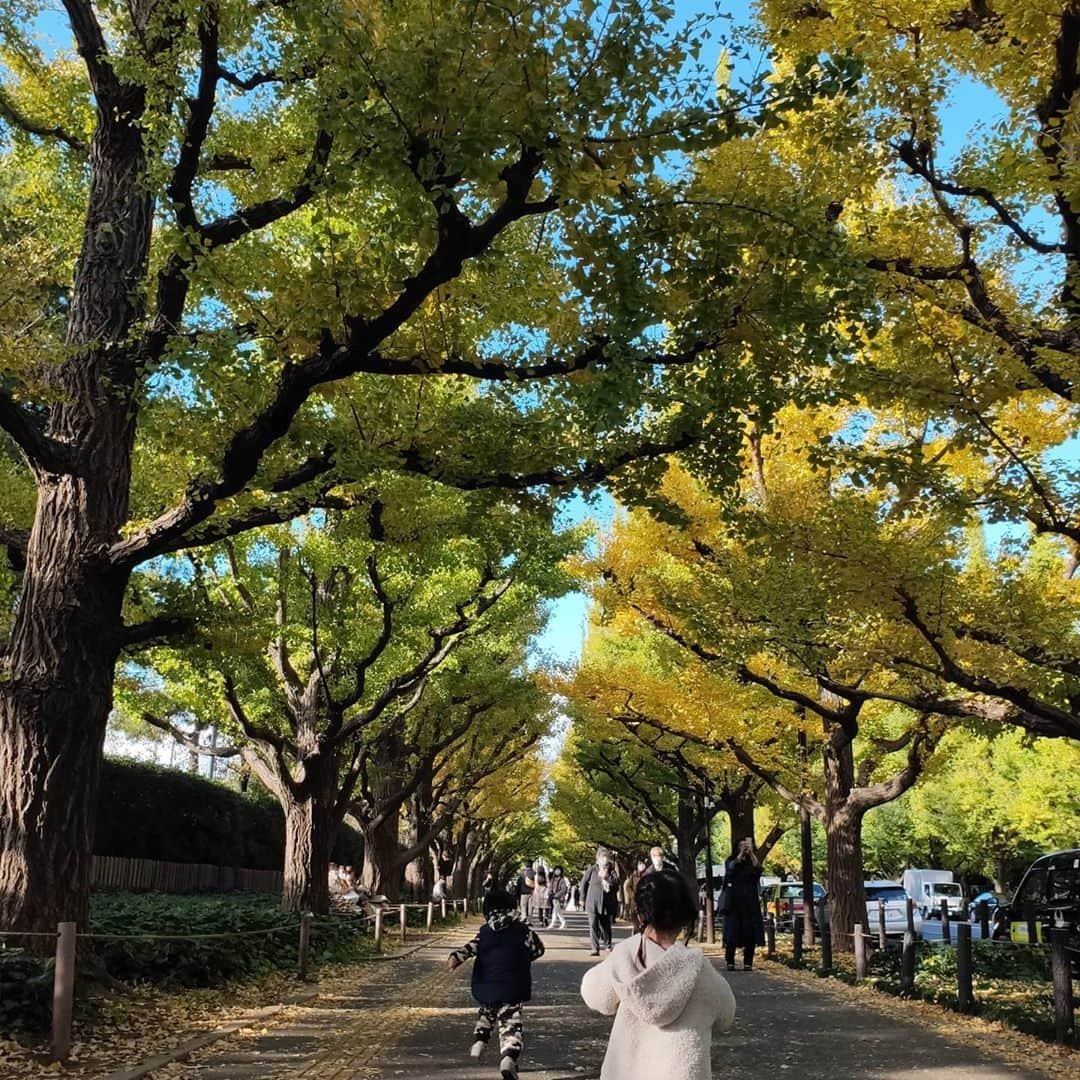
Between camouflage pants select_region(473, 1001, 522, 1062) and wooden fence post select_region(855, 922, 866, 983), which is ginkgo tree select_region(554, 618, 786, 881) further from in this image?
camouflage pants select_region(473, 1001, 522, 1062)

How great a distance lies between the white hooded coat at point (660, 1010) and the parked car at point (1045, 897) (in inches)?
504

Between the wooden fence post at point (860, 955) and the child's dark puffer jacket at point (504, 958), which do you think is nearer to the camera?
the child's dark puffer jacket at point (504, 958)

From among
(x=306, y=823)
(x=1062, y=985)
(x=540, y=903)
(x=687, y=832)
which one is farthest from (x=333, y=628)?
(x=687, y=832)

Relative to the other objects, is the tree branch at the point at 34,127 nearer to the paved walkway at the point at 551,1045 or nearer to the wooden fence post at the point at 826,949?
the paved walkway at the point at 551,1045

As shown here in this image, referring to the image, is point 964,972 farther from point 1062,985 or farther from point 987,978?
point 987,978

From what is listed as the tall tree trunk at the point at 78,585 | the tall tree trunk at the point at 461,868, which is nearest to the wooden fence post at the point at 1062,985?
the tall tree trunk at the point at 78,585

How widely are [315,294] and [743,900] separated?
31.5 feet

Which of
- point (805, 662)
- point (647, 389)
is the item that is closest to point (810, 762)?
point (805, 662)

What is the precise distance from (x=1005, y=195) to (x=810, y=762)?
12556mm

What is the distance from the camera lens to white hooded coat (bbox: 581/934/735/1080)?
10.1ft

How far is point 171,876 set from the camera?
2300 centimetres

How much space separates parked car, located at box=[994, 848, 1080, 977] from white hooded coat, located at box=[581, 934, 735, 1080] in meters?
12.8

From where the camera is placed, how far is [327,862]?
16.4m

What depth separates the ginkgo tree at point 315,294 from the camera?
5.31 meters
